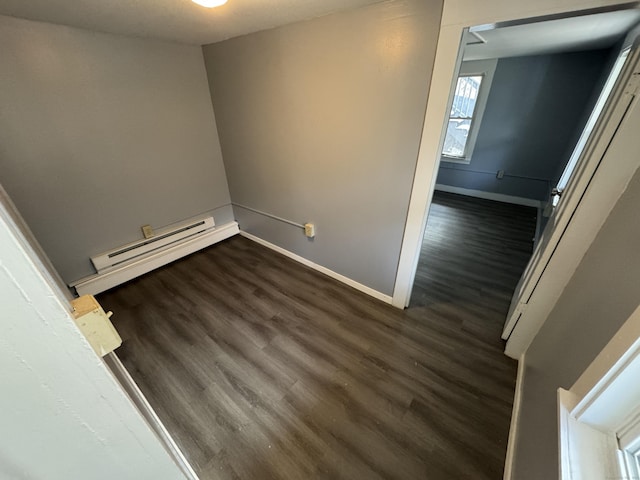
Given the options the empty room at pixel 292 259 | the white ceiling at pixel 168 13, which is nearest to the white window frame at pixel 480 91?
the empty room at pixel 292 259

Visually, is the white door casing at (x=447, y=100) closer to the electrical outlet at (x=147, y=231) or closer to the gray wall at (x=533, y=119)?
the electrical outlet at (x=147, y=231)

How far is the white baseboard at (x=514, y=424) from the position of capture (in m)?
1.12

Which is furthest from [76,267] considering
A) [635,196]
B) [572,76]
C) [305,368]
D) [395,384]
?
[572,76]

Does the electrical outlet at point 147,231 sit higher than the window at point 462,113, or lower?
lower

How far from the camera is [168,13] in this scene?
60.3 inches

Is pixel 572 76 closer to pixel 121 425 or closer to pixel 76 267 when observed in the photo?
pixel 121 425

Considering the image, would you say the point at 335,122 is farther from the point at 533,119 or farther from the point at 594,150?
the point at 533,119

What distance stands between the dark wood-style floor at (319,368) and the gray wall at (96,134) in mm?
635

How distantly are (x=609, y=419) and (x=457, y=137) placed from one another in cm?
485

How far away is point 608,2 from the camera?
3.08 feet

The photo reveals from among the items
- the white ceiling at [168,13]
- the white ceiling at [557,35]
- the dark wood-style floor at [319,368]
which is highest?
the white ceiling at [557,35]

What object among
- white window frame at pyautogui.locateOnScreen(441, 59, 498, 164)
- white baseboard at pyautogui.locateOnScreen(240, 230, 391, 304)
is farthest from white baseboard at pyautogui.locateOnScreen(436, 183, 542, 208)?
white baseboard at pyautogui.locateOnScreen(240, 230, 391, 304)

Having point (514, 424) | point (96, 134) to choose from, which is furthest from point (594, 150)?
point (96, 134)

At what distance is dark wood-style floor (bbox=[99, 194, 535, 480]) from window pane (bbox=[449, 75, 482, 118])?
3005mm
